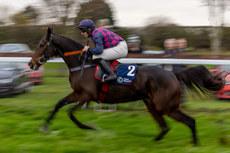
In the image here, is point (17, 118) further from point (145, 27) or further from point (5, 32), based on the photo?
point (5, 32)

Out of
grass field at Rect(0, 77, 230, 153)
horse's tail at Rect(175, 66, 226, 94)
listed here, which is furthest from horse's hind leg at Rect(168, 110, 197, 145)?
horse's tail at Rect(175, 66, 226, 94)

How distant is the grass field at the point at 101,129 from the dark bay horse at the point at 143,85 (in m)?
0.26

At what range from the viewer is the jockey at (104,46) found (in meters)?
4.58

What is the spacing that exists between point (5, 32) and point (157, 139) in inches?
564

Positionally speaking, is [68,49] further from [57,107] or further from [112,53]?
[57,107]

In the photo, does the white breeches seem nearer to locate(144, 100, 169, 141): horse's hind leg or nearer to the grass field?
locate(144, 100, 169, 141): horse's hind leg

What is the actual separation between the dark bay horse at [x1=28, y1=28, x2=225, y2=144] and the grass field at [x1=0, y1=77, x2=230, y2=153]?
258 mm

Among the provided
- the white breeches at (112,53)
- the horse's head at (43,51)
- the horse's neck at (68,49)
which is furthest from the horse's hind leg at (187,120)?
the horse's head at (43,51)

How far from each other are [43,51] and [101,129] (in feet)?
5.13

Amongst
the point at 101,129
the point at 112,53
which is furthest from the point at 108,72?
the point at 101,129

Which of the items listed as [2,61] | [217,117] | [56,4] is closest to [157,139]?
[217,117]

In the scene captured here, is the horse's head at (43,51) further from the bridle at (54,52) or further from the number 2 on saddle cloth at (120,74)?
the number 2 on saddle cloth at (120,74)

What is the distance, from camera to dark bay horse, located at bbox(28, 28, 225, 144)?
14.9 ft

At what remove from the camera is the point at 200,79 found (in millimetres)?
4871
